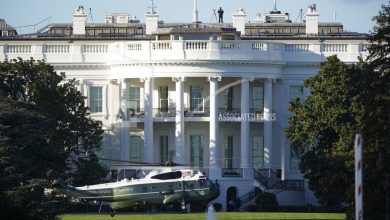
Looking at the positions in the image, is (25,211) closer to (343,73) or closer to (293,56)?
(343,73)

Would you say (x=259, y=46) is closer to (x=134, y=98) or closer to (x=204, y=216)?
(x=134, y=98)

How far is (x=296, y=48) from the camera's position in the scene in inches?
5861

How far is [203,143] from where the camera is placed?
14588cm

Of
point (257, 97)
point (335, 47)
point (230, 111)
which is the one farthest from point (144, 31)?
point (335, 47)

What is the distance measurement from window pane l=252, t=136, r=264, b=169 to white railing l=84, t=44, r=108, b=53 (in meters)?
12.4

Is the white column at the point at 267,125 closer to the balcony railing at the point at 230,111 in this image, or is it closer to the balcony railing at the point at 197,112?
the balcony railing at the point at 230,111

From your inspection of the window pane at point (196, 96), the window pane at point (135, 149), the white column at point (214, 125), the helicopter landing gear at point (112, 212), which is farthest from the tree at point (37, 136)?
the window pane at point (196, 96)

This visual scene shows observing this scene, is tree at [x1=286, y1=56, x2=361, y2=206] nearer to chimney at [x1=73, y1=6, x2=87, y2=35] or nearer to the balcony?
the balcony

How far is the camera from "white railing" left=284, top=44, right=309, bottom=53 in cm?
14850

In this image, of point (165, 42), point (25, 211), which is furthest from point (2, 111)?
point (165, 42)

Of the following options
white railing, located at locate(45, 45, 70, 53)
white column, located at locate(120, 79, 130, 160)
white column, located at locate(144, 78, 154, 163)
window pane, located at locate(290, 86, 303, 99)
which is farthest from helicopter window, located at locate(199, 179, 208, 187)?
white railing, located at locate(45, 45, 70, 53)

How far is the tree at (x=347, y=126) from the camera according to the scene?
9275 cm

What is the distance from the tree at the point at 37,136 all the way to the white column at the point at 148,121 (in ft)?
12.2

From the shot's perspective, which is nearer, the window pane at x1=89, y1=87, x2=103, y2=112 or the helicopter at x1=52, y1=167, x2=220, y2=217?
the helicopter at x1=52, y1=167, x2=220, y2=217
